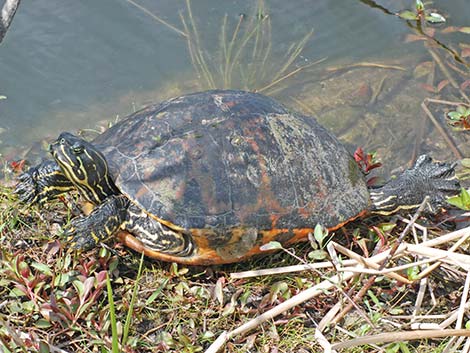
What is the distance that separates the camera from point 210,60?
699 centimetres

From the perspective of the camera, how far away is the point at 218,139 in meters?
3.75

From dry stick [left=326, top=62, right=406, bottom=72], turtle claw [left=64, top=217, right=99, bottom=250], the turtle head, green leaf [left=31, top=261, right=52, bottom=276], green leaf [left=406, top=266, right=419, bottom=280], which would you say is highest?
the turtle head

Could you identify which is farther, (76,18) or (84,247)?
(76,18)

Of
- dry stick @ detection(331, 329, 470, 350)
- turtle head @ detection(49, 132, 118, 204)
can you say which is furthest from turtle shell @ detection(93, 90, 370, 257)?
dry stick @ detection(331, 329, 470, 350)

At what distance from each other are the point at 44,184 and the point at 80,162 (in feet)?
1.84

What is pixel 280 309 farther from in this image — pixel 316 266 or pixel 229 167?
pixel 229 167

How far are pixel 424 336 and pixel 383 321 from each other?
1.76 feet

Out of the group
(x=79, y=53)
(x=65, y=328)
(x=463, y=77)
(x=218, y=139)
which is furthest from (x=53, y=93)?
(x=463, y=77)

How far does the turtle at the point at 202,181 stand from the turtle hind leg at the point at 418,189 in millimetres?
224

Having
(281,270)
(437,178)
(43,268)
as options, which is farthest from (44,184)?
(437,178)

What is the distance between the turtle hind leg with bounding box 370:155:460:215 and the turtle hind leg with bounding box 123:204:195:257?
145cm

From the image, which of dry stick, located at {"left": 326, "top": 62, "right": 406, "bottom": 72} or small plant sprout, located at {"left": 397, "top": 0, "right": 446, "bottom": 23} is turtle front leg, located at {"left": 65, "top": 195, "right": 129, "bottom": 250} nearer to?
dry stick, located at {"left": 326, "top": 62, "right": 406, "bottom": 72}

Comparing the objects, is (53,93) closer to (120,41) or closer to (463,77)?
(120,41)

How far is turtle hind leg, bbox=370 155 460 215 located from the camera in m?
4.23
